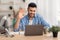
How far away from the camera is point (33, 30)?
2.68 meters

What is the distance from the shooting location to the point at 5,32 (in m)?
2.76

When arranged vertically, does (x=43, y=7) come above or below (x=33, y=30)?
above

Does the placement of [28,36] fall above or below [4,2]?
below

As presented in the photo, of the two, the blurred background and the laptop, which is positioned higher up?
the blurred background

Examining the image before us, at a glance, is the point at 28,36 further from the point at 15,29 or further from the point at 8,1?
the point at 8,1

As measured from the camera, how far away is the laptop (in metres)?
2.66

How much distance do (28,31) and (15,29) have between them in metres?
0.57

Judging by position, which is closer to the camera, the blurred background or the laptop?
the laptop

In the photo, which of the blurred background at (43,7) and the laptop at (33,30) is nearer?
the laptop at (33,30)

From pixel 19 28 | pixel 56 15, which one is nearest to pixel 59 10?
pixel 56 15

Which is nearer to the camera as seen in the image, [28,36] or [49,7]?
[28,36]

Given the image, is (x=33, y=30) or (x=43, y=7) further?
(x=43, y=7)

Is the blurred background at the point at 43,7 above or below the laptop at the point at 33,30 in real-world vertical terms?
above

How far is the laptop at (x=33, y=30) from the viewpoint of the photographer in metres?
2.66
